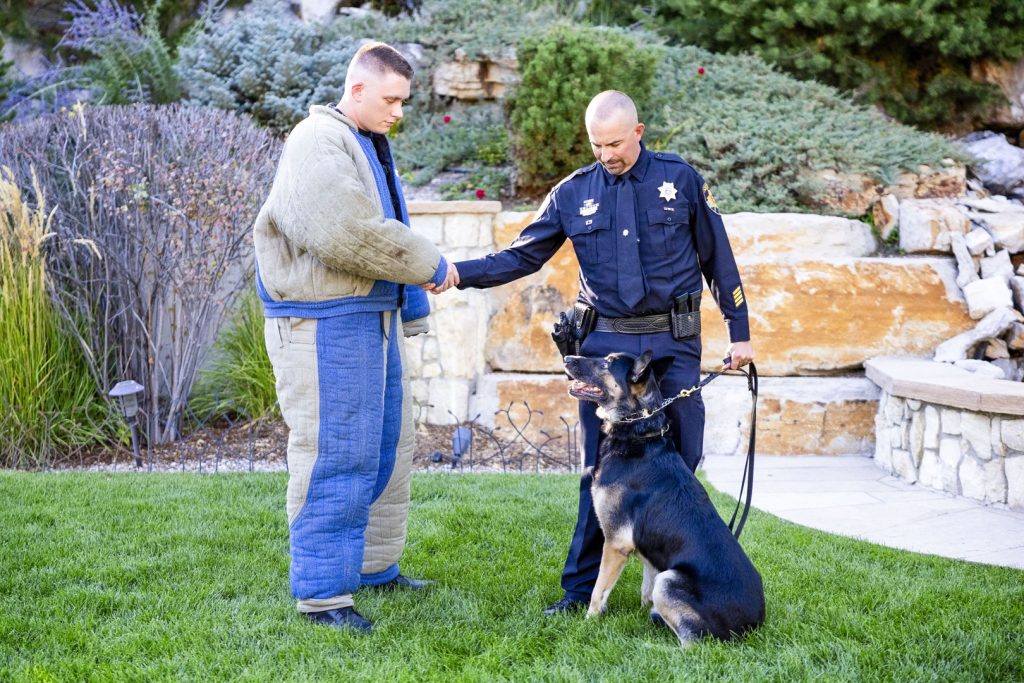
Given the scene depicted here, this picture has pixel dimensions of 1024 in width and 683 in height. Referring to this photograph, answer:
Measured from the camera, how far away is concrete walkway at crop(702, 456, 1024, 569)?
463 cm

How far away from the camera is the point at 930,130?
31.2 feet

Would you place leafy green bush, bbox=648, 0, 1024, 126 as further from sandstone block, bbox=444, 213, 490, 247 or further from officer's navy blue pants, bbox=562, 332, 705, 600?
officer's navy blue pants, bbox=562, 332, 705, 600

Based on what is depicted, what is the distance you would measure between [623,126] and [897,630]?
2.08m

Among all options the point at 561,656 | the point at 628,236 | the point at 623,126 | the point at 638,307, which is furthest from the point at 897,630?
the point at 623,126

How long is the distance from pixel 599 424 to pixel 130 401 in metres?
3.65

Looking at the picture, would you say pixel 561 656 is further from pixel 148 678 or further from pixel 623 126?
pixel 623 126

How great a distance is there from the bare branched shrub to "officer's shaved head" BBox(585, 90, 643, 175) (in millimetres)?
3583

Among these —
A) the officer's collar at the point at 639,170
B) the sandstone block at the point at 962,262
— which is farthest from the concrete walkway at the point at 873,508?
the officer's collar at the point at 639,170

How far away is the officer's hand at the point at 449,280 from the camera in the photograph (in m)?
3.58

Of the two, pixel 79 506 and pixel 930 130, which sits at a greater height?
pixel 930 130

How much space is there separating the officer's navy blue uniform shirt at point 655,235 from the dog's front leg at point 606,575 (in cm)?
91

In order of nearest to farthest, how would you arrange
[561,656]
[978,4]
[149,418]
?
[561,656]
[149,418]
[978,4]

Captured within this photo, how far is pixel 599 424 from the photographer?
3680 mm

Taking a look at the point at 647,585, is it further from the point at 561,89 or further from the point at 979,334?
the point at 561,89
